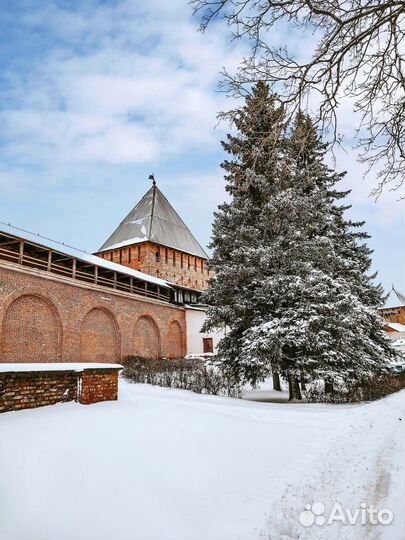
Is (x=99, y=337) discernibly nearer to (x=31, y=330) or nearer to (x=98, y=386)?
→ (x=31, y=330)

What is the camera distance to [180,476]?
14.0 ft

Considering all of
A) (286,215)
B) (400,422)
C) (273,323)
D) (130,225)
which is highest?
(130,225)

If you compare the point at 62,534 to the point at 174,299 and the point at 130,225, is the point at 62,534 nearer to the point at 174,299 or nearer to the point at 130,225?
the point at 174,299

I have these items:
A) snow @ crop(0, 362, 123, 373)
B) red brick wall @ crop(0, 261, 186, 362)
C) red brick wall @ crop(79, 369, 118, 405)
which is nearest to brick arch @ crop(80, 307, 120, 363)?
red brick wall @ crop(0, 261, 186, 362)

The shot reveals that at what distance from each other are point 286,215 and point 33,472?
10.1 m

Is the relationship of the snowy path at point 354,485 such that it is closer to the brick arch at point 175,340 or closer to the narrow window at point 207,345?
the brick arch at point 175,340

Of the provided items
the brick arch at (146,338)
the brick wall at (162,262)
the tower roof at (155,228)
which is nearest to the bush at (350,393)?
the brick arch at (146,338)

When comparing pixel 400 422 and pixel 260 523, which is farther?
pixel 400 422

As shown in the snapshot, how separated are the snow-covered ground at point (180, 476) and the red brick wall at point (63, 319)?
420 inches

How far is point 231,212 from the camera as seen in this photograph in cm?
1306

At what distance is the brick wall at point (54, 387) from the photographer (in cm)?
596

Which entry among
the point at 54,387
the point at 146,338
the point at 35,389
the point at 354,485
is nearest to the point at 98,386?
the point at 54,387

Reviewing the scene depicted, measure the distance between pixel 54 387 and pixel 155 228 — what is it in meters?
32.7

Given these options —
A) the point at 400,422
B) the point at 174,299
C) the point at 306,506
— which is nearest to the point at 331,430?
the point at 400,422
